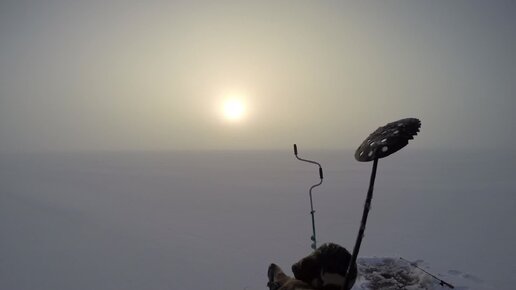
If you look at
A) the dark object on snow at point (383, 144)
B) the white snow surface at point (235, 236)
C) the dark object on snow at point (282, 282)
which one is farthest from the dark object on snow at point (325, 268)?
the white snow surface at point (235, 236)

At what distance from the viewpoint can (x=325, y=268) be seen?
9.45ft

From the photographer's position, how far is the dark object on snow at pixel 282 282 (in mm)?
2691

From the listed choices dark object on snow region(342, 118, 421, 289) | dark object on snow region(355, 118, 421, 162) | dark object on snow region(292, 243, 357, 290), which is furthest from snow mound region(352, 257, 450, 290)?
dark object on snow region(355, 118, 421, 162)

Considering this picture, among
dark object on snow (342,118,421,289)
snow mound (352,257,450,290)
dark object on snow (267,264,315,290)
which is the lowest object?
snow mound (352,257,450,290)

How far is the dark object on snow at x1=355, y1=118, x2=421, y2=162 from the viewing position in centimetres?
203

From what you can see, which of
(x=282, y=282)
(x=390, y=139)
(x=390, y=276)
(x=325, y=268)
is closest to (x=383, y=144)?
(x=390, y=139)

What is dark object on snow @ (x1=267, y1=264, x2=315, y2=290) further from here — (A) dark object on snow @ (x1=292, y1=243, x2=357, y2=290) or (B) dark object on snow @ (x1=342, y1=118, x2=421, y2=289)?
(B) dark object on snow @ (x1=342, y1=118, x2=421, y2=289)

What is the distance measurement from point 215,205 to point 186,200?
3.04 m

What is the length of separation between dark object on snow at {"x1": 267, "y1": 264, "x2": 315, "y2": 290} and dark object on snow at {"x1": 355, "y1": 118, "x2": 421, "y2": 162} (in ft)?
4.12

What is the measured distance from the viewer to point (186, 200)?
23.2 meters

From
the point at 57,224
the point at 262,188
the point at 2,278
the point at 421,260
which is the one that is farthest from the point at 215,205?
the point at 421,260

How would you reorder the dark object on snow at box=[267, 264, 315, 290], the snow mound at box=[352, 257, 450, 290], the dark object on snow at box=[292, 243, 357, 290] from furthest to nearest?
1. the snow mound at box=[352, 257, 450, 290]
2. the dark object on snow at box=[292, 243, 357, 290]
3. the dark object on snow at box=[267, 264, 315, 290]

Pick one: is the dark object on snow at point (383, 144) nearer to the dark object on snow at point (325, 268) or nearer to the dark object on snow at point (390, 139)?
the dark object on snow at point (390, 139)

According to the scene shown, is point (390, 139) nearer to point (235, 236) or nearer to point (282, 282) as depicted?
point (282, 282)
